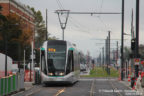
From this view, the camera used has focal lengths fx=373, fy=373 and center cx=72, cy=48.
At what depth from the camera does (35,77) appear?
33.3 metres

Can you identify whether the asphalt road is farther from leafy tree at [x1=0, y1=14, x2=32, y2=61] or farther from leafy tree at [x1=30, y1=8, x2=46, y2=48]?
leafy tree at [x1=30, y1=8, x2=46, y2=48]

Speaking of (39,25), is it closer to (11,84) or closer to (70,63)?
(70,63)

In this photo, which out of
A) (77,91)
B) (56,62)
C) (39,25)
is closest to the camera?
(77,91)

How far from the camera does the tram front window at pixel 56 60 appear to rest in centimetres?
2828

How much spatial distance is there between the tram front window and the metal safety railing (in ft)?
11.8

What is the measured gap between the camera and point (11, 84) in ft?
71.9

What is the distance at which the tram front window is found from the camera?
28.3 meters

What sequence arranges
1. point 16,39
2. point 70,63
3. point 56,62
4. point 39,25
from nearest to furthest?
1. point 56,62
2. point 70,63
3. point 16,39
4. point 39,25

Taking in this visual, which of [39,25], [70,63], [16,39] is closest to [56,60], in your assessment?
[70,63]

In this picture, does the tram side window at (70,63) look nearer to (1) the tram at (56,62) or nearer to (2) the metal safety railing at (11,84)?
(1) the tram at (56,62)

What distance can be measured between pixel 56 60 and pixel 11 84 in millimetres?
7022

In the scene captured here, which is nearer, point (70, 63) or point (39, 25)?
point (70, 63)

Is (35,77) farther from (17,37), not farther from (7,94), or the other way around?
(17,37)

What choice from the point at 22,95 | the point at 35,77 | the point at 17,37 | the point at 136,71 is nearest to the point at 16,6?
the point at 17,37
